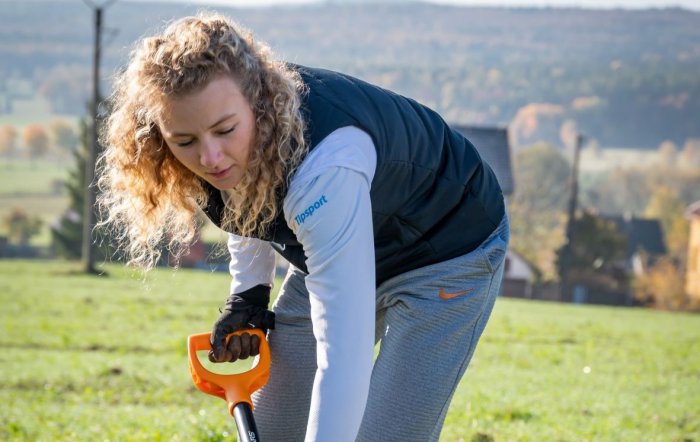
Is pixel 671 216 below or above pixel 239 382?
below

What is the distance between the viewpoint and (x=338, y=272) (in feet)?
8.87

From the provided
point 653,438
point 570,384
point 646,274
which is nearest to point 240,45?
point 653,438

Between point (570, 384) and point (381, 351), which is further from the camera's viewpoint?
point (570, 384)

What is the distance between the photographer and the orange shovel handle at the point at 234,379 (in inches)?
135

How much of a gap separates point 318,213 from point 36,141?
335 feet

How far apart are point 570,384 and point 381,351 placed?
19.4ft

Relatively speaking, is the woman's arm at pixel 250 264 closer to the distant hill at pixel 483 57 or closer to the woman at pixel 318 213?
the woman at pixel 318 213

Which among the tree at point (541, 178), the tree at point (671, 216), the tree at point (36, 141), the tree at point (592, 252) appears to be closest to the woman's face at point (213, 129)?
the tree at point (592, 252)

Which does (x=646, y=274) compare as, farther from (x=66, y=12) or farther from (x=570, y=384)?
(x=66, y=12)

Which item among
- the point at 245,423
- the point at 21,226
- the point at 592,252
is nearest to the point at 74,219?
the point at 21,226

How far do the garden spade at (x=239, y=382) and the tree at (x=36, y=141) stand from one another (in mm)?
99903

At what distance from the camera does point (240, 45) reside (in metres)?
2.79

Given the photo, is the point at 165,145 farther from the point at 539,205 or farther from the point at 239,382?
the point at 539,205

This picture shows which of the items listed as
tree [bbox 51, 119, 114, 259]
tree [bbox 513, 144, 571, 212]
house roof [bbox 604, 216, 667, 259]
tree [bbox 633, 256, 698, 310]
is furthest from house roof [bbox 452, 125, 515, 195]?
tree [bbox 513, 144, 571, 212]
